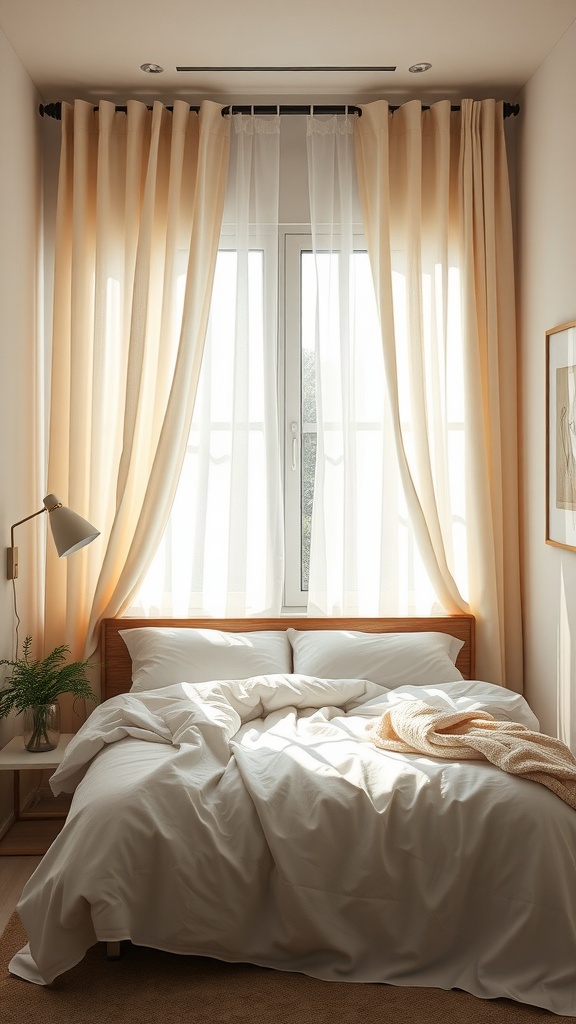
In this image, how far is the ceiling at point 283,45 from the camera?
3.05 metres

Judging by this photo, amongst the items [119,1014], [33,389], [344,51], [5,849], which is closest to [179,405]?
[33,389]

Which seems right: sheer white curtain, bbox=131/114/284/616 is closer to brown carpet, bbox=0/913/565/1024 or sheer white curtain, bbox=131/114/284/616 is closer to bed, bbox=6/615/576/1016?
bed, bbox=6/615/576/1016

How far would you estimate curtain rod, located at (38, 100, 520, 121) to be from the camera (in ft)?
12.0

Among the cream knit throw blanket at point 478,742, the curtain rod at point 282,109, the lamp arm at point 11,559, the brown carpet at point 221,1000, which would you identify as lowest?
the brown carpet at point 221,1000

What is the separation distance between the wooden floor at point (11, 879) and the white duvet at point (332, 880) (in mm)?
334

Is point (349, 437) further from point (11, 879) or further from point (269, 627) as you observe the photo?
point (11, 879)

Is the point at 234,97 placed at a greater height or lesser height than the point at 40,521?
greater

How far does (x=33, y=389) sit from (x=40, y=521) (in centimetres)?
55

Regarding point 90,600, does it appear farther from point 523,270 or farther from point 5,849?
point 523,270

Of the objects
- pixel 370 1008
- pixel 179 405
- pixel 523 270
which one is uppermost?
pixel 523 270

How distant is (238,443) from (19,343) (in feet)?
3.11

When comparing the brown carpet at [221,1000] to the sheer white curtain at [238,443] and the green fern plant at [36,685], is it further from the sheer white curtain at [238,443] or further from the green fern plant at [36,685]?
the sheer white curtain at [238,443]

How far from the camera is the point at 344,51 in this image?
132 inches

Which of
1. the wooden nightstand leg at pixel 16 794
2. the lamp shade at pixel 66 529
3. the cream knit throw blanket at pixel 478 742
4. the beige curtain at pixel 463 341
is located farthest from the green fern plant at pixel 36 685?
the beige curtain at pixel 463 341
